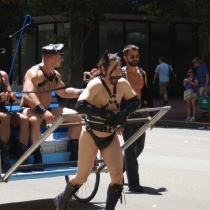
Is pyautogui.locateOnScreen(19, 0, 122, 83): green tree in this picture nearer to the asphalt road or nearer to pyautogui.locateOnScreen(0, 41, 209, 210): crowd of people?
the asphalt road

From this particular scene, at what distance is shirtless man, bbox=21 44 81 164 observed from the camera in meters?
7.33

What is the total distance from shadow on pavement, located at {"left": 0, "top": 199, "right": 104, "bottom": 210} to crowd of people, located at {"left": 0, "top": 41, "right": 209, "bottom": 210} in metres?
0.62

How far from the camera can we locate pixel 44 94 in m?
7.64

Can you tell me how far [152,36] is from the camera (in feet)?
102

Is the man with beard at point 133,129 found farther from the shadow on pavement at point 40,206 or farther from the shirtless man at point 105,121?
the shirtless man at point 105,121

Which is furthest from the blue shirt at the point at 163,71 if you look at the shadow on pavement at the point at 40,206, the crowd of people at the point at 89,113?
the shadow on pavement at the point at 40,206

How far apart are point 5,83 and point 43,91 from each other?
28.4 inches

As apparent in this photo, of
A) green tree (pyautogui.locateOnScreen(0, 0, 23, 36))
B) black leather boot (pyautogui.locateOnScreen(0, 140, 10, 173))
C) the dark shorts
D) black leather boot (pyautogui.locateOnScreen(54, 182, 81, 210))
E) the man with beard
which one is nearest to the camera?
the dark shorts

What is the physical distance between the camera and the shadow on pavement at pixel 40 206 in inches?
300

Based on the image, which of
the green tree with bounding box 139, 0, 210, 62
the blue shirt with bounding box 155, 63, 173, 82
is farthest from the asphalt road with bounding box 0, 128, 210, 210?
the blue shirt with bounding box 155, 63, 173, 82

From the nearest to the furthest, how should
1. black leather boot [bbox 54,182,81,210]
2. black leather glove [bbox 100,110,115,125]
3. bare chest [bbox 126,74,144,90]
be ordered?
black leather glove [bbox 100,110,115,125], black leather boot [bbox 54,182,81,210], bare chest [bbox 126,74,144,90]

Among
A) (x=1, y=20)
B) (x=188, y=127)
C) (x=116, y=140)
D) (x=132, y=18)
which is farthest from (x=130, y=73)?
(x=132, y=18)

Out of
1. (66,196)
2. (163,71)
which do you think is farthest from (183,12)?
(66,196)

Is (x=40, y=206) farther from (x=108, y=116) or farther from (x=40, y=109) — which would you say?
(x=108, y=116)
